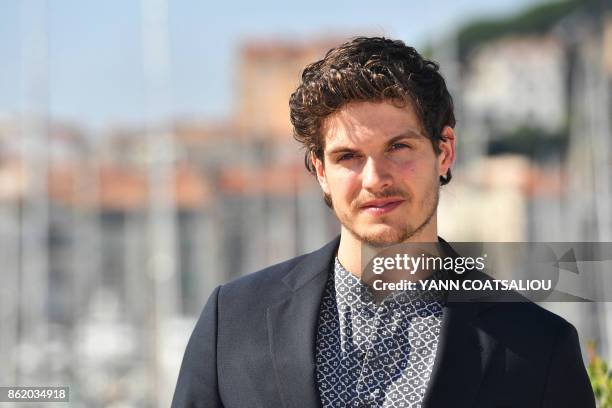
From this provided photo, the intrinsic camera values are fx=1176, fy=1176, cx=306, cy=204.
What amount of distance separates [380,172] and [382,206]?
6 cm

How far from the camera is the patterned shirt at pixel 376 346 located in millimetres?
2072

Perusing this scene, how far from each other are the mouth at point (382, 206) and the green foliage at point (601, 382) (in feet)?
3.27

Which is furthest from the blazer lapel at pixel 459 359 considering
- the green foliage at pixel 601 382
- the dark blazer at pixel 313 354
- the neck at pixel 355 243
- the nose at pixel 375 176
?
the green foliage at pixel 601 382

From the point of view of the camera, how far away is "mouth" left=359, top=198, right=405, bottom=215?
2.06 meters

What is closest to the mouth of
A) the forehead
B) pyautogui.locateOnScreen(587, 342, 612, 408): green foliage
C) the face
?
the face

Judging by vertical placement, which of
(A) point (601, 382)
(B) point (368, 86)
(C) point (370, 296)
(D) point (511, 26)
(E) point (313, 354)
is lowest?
(A) point (601, 382)

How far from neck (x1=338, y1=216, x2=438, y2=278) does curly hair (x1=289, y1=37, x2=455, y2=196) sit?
15cm

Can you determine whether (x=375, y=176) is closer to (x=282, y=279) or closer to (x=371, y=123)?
(x=371, y=123)

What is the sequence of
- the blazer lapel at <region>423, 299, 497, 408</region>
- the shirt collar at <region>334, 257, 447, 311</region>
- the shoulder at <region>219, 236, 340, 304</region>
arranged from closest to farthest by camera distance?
the blazer lapel at <region>423, 299, 497, 408</region>, the shirt collar at <region>334, 257, 447, 311</region>, the shoulder at <region>219, 236, 340, 304</region>

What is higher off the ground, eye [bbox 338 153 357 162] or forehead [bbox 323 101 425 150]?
forehead [bbox 323 101 425 150]

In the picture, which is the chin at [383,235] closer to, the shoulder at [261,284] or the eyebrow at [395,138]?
the eyebrow at [395,138]

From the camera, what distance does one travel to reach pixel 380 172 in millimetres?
2051

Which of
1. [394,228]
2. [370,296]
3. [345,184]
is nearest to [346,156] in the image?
[345,184]

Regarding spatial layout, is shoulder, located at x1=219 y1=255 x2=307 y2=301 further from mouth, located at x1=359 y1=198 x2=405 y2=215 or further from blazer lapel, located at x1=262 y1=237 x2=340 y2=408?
mouth, located at x1=359 y1=198 x2=405 y2=215
